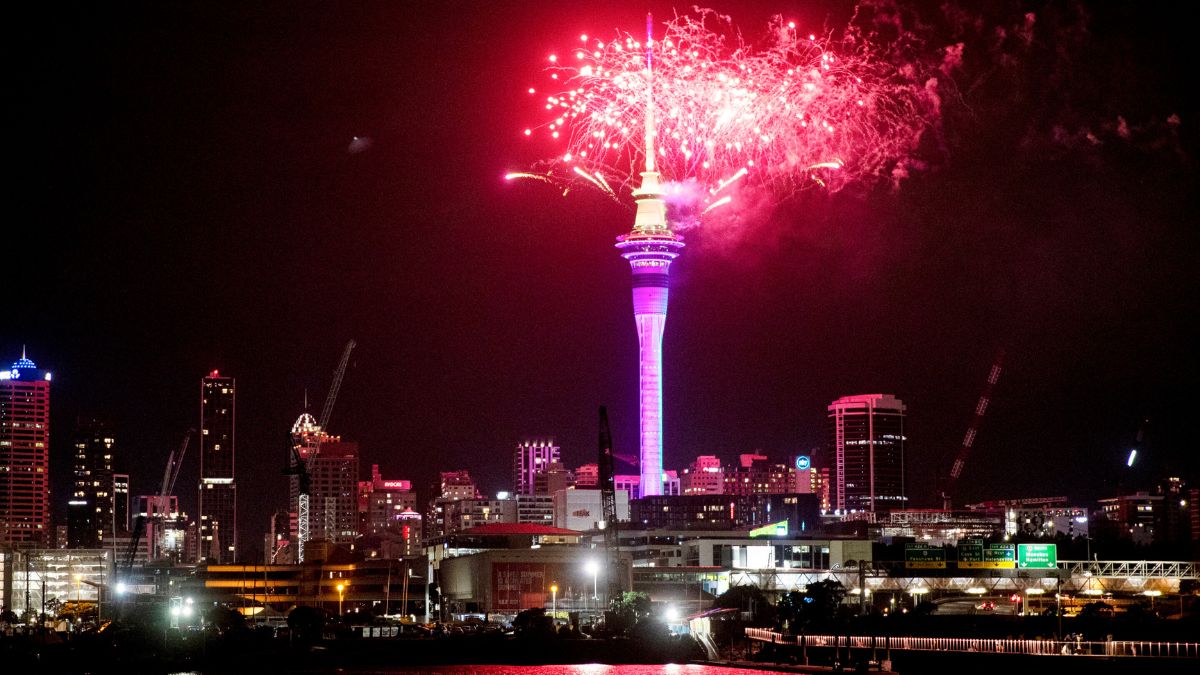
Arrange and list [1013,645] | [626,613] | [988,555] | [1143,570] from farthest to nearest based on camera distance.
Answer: [1143,570]
[626,613]
[988,555]
[1013,645]

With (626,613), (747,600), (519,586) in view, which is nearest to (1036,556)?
(747,600)

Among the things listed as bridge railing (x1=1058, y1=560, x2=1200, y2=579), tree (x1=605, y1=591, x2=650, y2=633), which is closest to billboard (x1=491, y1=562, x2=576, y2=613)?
tree (x1=605, y1=591, x2=650, y2=633)

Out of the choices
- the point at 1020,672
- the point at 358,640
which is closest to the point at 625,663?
the point at 358,640

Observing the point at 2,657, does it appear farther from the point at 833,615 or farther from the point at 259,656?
the point at 833,615

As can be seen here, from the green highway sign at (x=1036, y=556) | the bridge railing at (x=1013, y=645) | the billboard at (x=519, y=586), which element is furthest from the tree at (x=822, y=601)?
the billboard at (x=519, y=586)

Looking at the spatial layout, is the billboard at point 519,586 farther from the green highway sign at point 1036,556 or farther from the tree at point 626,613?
the green highway sign at point 1036,556

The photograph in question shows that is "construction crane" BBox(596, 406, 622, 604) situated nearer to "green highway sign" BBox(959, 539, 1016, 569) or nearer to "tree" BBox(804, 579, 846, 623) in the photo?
"tree" BBox(804, 579, 846, 623)

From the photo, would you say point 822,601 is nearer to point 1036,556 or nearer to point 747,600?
point 1036,556
